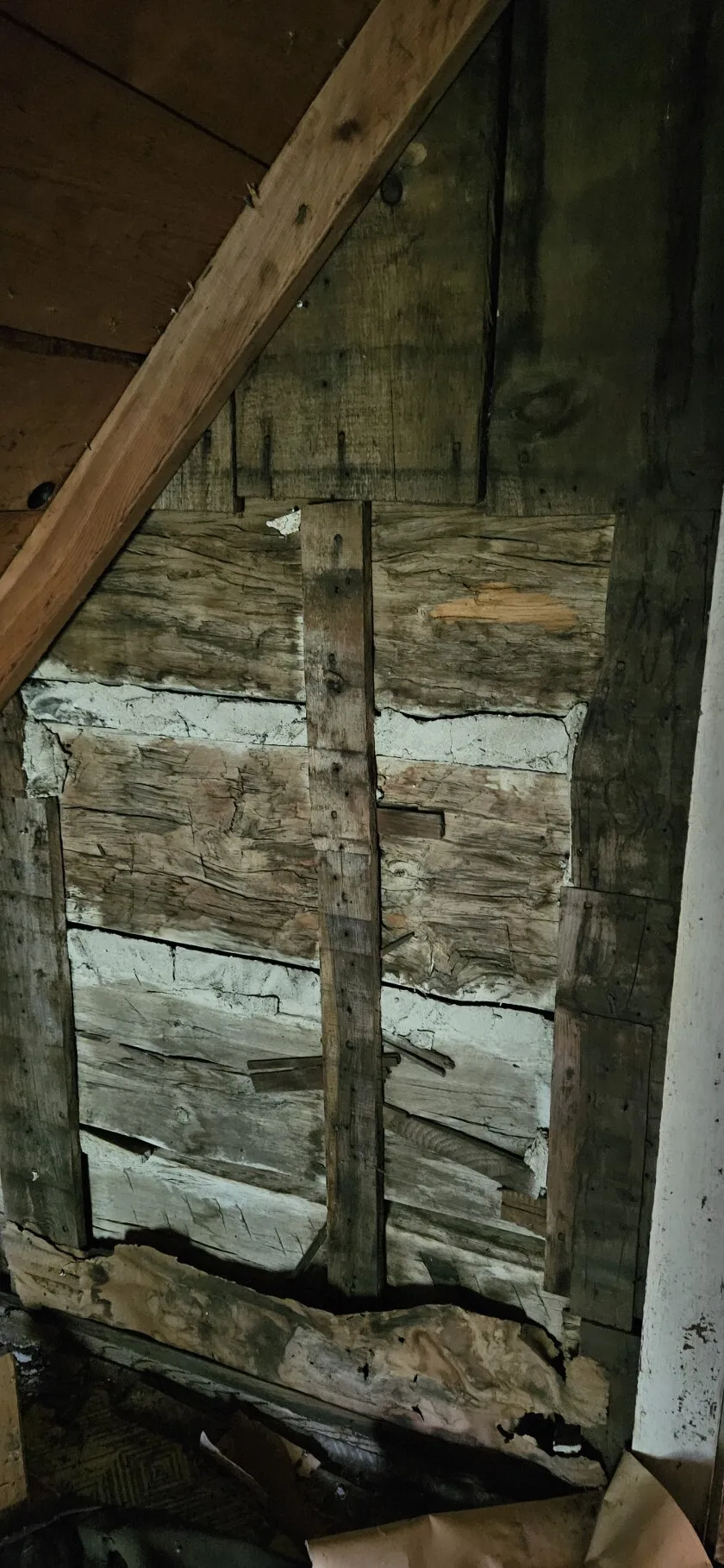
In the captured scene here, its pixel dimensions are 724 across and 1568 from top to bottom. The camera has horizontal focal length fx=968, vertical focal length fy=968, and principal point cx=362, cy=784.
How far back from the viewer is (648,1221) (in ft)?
4.97

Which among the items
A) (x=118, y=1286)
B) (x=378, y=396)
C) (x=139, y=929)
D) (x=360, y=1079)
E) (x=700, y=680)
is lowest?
(x=118, y=1286)

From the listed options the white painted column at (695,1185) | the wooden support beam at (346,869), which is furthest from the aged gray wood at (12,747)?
the white painted column at (695,1185)

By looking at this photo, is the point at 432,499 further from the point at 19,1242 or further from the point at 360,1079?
the point at 19,1242

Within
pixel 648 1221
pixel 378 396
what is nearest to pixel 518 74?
pixel 378 396

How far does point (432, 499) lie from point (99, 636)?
0.66m

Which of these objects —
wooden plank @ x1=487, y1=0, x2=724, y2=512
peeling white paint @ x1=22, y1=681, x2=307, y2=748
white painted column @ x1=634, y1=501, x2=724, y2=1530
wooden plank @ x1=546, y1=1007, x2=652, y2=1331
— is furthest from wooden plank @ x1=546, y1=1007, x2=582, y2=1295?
wooden plank @ x1=487, y1=0, x2=724, y2=512

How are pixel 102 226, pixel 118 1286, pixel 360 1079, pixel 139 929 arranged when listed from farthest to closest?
pixel 118 1286 → pixel 139 929 → pixel 360 1079 → pixel 102 226

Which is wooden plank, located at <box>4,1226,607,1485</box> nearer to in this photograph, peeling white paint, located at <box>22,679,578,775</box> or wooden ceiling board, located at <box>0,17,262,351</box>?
peeling white paint, located at <box>22,679,578,775</box>

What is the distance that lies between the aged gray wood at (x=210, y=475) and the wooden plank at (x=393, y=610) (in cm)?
3

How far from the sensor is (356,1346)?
1.77 meters

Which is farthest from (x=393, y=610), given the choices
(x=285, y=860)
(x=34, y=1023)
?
(x=34, y=1023)

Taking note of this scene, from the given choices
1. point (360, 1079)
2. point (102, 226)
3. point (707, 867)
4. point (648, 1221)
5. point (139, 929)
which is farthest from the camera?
point (139, 929)

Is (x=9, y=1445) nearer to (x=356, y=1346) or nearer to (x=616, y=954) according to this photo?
(x=356, y=1346)

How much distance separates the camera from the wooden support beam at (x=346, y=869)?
4.87ft
